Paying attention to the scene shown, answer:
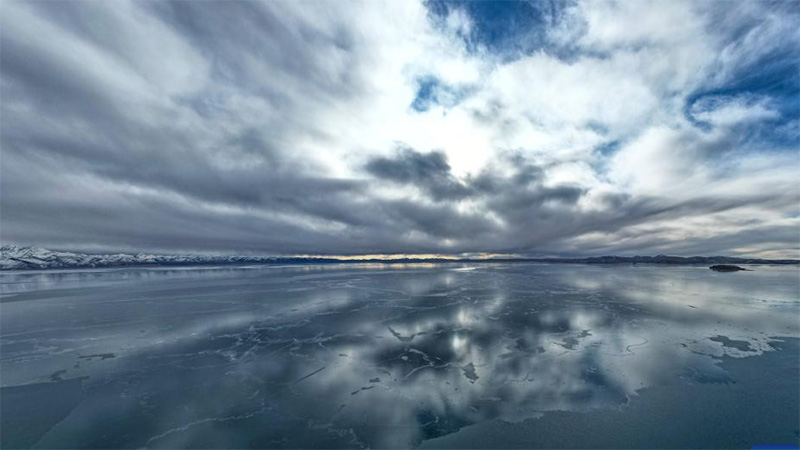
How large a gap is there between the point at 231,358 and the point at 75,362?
5.67 m

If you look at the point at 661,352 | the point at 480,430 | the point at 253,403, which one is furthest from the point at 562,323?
the point at 253,403

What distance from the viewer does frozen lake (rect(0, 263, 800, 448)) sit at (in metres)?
6.47

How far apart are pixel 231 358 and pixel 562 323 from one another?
15.9 m

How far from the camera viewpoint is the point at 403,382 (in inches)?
353

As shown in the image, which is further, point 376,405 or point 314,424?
point 376,405

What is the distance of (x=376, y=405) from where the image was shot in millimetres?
7684

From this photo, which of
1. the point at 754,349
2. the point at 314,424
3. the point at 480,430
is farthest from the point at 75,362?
the point at 754,349

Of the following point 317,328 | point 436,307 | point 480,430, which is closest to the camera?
point 480,430

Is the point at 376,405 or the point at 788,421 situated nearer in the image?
the point at 788,421

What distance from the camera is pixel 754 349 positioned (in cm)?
1156

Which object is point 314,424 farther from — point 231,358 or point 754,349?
point 754,349

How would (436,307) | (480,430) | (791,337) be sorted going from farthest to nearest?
1. (436,307)
2. (791,337)
3. (480,430)

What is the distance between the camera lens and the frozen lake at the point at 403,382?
6473 mm

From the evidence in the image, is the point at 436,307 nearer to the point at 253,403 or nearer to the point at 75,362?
the point at 253,403
